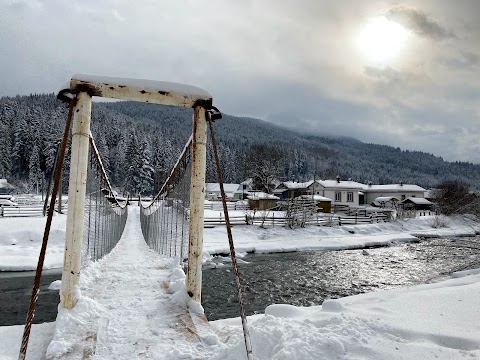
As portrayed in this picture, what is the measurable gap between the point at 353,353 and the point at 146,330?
1889mm

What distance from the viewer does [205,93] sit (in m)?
3.66

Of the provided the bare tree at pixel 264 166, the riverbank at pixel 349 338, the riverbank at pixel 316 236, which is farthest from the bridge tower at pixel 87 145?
the bare tree at pixel 264 166

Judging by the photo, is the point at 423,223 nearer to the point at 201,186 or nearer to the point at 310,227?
the point at 310,227

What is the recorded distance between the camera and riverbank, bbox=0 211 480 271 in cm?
1328

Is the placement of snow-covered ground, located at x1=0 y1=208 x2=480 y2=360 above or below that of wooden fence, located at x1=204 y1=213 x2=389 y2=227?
above

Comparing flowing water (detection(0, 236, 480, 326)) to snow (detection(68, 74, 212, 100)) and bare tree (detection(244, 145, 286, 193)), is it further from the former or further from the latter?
bare tree (detection(244, 145, 286, 193))

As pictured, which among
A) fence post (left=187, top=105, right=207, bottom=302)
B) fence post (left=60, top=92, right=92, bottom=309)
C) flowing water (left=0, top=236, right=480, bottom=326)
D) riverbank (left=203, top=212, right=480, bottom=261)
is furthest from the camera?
riverbank (left=203, top=212, right=480, bottom=261)

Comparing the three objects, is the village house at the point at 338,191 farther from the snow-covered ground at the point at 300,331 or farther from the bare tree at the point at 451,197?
the snow-covered ground at the point at 300,331

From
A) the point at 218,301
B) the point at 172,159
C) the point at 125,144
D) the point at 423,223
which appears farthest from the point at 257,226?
the point at 125,144

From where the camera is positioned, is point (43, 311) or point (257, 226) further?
point (257, 226)

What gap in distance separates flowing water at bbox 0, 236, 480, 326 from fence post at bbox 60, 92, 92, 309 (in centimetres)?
440

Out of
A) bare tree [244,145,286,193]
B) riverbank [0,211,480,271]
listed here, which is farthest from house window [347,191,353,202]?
riverbank [0,211,480,271]

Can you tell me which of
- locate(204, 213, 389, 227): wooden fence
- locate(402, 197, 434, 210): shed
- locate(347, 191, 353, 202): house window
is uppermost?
locate(347, 191, 353, 202): house window

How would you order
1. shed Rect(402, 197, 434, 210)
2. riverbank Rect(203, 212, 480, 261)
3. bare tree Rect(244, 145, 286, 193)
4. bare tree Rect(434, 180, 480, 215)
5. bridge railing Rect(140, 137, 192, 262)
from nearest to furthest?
1. bridge railing Rect(140, 137, 192, 262)
2. riverbank Rect(203, 212, 480, 261)
3. bare tree Rect(434, 180, 480, 215)
4. bare tree Rect(244, 145, 286, 193)
5. shed Rect(402, 197, 434, 210)
